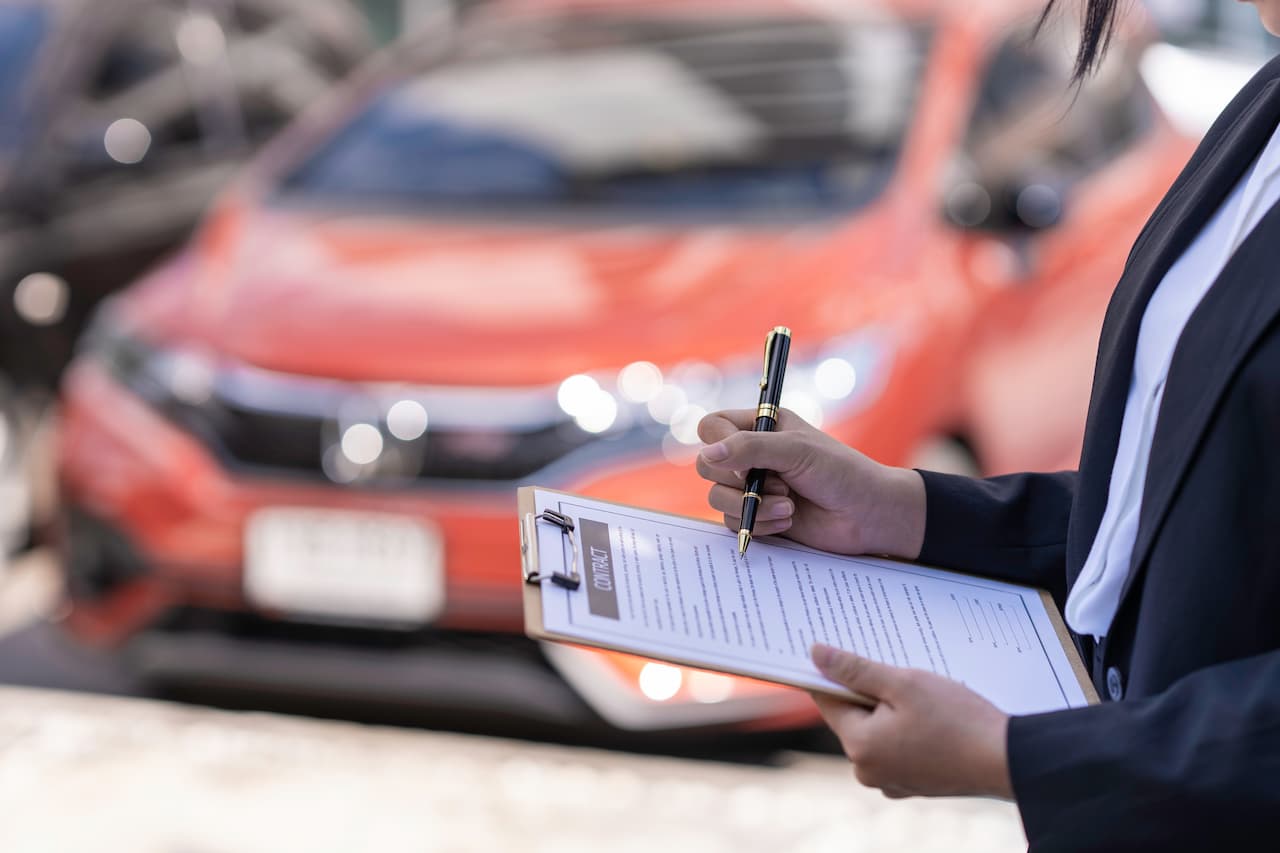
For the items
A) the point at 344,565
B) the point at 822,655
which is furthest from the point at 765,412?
the point at 344,565

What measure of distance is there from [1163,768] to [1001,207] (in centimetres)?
221

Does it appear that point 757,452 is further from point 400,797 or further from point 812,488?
point 400,797

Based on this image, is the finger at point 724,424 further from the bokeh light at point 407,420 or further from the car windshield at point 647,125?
the car windshield at point 647,125

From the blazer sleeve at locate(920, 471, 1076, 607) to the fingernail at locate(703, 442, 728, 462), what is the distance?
0.20 m

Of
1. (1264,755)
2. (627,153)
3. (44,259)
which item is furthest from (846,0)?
(1264,755)

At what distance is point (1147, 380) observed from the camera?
109 centimetres

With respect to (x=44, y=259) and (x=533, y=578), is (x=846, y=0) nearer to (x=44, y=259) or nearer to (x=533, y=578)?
(x=44, y=259)

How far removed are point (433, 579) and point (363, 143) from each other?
1356 millimetres

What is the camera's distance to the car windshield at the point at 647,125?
10.2 ft

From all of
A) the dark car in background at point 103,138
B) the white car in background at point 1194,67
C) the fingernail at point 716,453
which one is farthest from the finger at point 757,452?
the dark car in background at point 103,138

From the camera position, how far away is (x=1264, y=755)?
902 mm

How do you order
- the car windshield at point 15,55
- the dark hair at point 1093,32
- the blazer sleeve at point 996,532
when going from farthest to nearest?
the car windshield at point 15,55 < the blazer sleeve at point 996,532 < the dark hair at point 1093,32

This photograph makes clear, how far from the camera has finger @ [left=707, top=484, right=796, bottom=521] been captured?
126 centimetres

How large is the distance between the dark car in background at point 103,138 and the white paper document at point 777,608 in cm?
291
